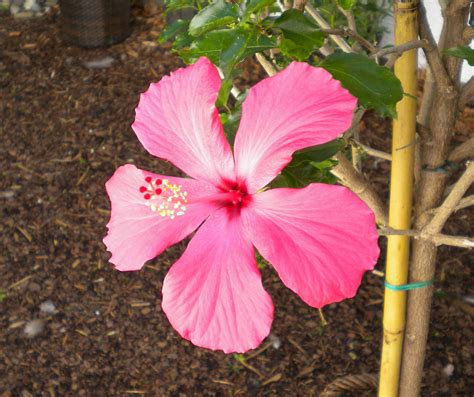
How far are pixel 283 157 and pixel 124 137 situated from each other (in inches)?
95.9

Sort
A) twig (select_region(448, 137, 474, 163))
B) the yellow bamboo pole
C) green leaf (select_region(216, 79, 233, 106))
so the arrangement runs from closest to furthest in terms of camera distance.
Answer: green leaf (select_region(216, 79, 233, 106))
the yellow bamboo pole
twig (select_region(448, 137, 474, 163))

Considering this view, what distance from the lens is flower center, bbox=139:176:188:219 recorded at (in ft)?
2.85

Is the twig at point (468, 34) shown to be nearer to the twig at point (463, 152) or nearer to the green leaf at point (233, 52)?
the twig at point (463, 152)

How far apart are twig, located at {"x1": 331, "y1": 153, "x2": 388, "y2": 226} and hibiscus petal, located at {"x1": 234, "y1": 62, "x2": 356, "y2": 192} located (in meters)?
0.42

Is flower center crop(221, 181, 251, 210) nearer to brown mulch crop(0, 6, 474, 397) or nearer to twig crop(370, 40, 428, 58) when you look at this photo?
twig crop(370, 40, 428, 58)

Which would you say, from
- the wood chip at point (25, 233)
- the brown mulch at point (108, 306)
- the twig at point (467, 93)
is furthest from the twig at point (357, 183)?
the wood chip at point (25, 233)

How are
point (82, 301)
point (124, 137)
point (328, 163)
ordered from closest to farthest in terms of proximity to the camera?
point (328, 163) → point (82, 301) → point (124, 137)

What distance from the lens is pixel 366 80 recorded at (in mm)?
901

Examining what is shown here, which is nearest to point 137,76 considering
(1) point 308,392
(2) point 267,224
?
(1) point 308,392

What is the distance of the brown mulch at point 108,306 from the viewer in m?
2.25

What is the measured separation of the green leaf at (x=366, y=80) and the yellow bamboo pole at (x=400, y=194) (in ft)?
0.75

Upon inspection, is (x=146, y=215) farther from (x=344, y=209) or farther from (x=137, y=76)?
(x=137, y=76)

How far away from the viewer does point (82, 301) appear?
254cm

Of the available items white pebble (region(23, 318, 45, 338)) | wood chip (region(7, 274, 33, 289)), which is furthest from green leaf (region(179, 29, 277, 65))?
wood chip (region(7, 274, 33, 289))
